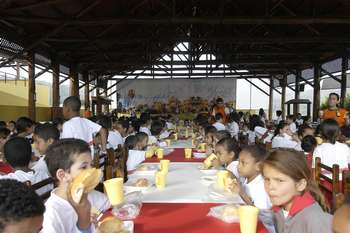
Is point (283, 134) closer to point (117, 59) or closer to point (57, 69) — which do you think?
point (57, 69)

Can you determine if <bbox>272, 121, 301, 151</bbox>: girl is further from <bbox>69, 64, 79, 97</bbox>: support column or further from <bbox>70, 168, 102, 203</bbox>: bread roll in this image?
<bbox>69, 64, 79, 97</bbox>: support column

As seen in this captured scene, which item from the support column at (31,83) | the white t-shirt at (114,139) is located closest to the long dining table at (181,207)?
the white t-shirt at (114,139)

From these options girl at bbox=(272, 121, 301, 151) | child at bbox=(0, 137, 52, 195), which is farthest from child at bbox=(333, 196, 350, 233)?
girl at bbox=(272, 121, 301, 151)

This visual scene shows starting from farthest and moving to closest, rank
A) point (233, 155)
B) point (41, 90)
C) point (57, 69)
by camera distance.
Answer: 1. point (41, 90)
2. point (57, 69)
3. point (233, 155)

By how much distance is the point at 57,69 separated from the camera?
1217 centimetres

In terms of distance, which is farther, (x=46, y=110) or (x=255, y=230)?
(x=46, y=110)

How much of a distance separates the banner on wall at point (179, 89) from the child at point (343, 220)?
18784 mm

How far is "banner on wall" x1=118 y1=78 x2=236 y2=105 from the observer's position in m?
19.9

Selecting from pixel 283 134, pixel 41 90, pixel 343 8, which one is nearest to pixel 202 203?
pixel 283 134

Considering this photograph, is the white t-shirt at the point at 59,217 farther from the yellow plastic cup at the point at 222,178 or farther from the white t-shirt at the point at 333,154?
the white t-shirt at the point at 333,154

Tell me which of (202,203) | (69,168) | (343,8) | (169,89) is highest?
(343,8)

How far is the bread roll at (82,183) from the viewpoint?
173cm

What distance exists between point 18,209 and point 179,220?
1.25 meters

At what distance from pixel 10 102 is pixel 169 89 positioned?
7854mm
